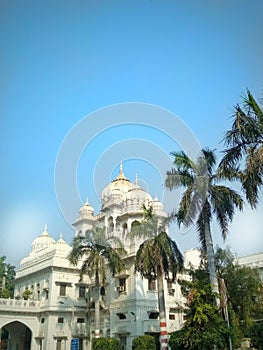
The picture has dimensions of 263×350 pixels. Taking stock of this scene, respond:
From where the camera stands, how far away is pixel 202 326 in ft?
68.6

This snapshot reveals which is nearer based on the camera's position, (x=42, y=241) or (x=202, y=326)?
(x=202, y=326)

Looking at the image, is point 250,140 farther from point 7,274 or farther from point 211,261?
point 7,274

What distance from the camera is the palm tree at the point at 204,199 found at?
23.6m

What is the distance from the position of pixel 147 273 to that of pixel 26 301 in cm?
1994

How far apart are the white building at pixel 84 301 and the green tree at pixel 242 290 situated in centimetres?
725

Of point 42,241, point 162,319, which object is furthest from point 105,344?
point 42,241

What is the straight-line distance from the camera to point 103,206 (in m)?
51.7

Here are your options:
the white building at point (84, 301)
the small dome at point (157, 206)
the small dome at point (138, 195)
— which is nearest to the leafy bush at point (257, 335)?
the white building at point (84, 301)

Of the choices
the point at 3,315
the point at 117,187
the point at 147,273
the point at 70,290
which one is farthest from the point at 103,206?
the point at 147,273

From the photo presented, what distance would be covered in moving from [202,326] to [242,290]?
1244 cm

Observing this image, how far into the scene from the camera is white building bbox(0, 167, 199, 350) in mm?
37781

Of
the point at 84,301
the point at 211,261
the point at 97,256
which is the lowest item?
the point at 211,261

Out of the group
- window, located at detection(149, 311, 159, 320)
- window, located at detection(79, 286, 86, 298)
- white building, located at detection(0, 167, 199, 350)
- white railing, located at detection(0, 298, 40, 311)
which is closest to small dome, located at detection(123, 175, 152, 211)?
white building, located at detection(0, 167, 199, 350)

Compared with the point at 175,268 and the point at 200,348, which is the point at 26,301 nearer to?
the point at 175,268
